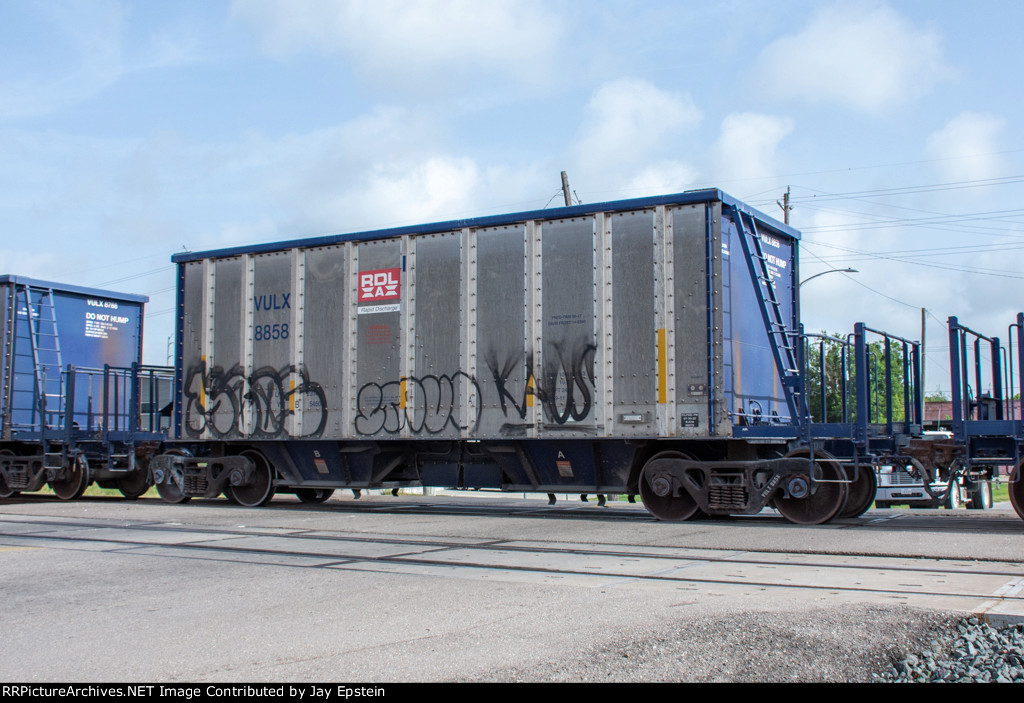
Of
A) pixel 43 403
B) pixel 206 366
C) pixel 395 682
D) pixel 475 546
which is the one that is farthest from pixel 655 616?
pixel 43 403

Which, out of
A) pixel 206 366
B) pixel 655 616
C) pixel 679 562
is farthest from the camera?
pixel 206 366

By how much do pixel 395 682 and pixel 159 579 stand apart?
403cm

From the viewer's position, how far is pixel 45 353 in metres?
18.2

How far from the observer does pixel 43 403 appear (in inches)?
697

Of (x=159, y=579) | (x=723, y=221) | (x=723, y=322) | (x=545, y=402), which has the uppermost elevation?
(x=723, y=221)

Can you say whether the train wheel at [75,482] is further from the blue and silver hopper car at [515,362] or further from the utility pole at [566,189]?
the utility pole at [566,189]

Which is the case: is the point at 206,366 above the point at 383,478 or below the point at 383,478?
above

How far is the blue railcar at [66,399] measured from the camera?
17.3m

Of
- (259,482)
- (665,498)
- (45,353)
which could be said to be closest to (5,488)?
(45,353)

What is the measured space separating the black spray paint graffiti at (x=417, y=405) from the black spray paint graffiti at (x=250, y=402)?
0.79 metres

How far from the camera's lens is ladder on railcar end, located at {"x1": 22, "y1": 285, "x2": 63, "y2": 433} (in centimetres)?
1785

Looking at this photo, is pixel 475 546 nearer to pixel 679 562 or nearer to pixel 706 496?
pixel 679 562

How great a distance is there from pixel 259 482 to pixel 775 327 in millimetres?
8585

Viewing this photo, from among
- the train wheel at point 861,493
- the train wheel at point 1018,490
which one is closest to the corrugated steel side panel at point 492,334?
the train wheel at point 861,493
